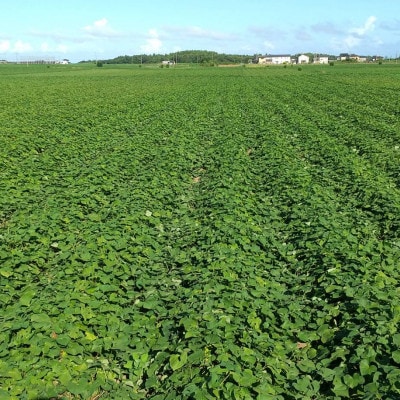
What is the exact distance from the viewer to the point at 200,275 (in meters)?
6.57

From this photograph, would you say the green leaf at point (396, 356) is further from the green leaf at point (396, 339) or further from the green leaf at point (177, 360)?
the green leaf at point (177, 360)

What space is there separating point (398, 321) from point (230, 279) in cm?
224

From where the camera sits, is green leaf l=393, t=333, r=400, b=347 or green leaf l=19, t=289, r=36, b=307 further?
green leaf l=19, t=289, r=36, b=307

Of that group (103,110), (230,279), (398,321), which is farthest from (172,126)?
(398,321)

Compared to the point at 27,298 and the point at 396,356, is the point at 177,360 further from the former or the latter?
the point at 27,298

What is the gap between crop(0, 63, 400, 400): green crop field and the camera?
449 cm

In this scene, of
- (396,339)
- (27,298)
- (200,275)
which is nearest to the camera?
(396,339)

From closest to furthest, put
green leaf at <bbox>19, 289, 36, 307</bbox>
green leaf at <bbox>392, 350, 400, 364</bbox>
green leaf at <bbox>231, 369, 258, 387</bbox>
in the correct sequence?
green leaf at <bbox>231, 369, 258, 387</bbox> < green leaf at <bbox>392, 350, 400, 364</bbox> < green leaf at <bbox>19, 289, 36, 307</bbox>

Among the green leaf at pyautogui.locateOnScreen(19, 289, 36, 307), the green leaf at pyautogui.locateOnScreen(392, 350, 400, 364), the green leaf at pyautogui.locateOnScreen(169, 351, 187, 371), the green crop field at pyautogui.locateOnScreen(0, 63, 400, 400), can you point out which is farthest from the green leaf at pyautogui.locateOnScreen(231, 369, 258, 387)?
the green leaf at pyautogui.locateOnScreen(19, 289, 36, 307)

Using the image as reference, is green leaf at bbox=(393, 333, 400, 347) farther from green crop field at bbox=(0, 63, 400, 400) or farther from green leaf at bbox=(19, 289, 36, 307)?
green leaf at bbox=(19, 289, 36, 307)

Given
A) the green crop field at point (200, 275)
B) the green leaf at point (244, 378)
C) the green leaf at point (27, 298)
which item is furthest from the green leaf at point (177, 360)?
the green leaf at point (27, 298)

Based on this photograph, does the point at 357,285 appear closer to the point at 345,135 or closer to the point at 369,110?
the point at 345,135

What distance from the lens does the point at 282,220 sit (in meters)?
9.29

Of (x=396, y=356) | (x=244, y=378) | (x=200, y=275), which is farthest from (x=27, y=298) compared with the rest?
(x=396, y=356)
